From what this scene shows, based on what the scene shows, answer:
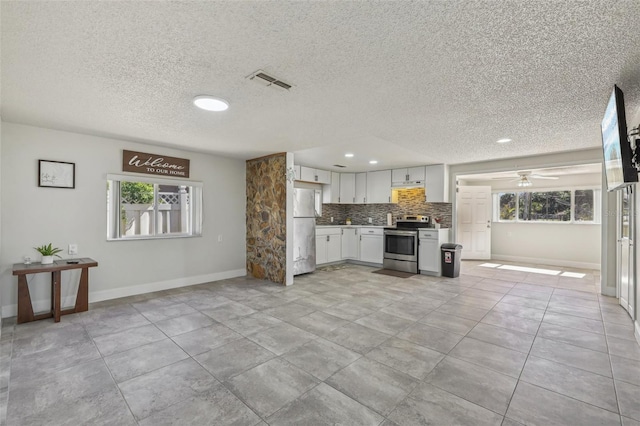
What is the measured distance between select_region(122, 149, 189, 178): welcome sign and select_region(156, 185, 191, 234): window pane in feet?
0.80

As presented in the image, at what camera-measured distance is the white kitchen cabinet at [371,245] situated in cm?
681

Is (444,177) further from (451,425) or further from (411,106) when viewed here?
(451,425)

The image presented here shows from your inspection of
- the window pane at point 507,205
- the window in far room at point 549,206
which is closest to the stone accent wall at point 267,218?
the window in far room at point 549,206

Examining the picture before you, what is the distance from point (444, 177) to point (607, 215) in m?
2.56

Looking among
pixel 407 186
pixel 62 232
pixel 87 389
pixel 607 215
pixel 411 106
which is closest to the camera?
pixel 87 389

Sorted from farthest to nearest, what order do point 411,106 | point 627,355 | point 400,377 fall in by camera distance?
point 411,106, point 627,355, point 400,377

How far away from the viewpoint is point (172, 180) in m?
4.73

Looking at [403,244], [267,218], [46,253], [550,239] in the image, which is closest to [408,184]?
[403,244]

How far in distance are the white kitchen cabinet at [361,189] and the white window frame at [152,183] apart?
3.91 meters

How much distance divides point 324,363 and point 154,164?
394 cm

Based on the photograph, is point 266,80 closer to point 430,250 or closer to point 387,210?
point 430,250

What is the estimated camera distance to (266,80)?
2285 millimetres

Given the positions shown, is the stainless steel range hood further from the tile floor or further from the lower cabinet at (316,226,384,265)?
the tile floor

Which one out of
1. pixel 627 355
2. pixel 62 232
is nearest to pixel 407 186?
pixel 627 355
